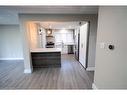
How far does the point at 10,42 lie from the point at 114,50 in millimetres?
6107

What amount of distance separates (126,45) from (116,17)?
0.54m

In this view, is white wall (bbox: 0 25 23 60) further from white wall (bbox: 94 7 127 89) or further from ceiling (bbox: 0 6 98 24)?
white wall (bbox: 94 7 127 89)

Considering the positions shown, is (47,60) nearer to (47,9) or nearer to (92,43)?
(92,43)

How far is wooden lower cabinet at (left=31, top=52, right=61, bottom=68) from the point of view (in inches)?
176

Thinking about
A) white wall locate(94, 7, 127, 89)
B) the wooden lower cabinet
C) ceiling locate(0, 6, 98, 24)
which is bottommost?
the wooden lower cabinet

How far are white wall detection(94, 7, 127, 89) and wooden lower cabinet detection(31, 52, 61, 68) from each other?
261 cm

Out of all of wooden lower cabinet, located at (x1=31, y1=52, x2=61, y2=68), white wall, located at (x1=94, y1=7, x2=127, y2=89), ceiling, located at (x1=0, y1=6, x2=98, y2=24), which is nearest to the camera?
white wall, located at (x1=94, y1=7, x2=127, y2=89)

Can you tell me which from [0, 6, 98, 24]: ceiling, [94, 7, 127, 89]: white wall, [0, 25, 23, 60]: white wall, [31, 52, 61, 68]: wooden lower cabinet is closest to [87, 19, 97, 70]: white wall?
[0, 6, 98, 24]: ceiling

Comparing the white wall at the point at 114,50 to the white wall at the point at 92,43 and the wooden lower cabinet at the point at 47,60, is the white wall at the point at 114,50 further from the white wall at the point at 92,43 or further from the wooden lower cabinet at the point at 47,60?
the wooden lower cabinet at the point at 47,60

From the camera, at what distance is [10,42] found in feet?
19.9

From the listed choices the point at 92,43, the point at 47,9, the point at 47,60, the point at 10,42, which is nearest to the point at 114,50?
the point at 92,43

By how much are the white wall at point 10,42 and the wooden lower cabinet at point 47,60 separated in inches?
92.6
